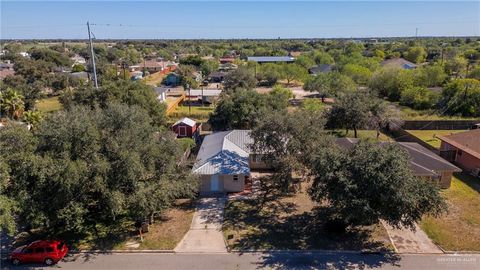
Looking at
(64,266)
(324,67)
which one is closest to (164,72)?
(324,67)

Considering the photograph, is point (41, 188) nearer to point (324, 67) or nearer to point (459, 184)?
point (459, 184)

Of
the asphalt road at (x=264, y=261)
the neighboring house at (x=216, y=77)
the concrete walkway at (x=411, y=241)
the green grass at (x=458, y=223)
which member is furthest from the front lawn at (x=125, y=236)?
the neighboring house at (x=216, y=77)

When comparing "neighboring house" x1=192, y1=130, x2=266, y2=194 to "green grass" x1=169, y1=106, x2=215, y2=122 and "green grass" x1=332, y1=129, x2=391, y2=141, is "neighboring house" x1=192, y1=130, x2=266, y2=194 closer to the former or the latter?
"green grass" x1=332, y1=129, x2=391, y2=141

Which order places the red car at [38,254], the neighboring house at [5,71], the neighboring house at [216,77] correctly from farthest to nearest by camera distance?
the neighboring house at [216,77] → the neighboring house at [5,71] → the red car at [38,254]

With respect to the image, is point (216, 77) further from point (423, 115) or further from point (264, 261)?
point (264, 261)

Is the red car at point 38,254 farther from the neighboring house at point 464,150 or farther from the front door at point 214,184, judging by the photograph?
the neighboring house at point 464,150

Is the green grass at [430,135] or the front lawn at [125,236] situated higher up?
the green grass at [430,135]
